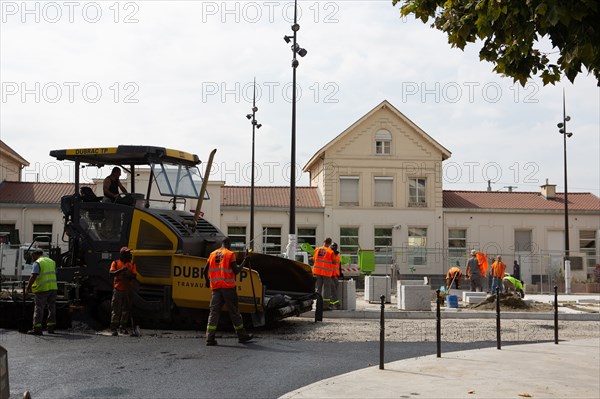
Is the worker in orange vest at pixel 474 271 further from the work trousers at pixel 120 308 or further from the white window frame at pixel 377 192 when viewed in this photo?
the work trousers at pixel 120 308

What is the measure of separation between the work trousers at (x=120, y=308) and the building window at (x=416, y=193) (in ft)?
105

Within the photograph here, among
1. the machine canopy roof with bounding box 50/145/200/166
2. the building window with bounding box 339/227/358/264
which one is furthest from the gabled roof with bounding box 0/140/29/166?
the machine canopy roof with bounding box 50/145/200/166

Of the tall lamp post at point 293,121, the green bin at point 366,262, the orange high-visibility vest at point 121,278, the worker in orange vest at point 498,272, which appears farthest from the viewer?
the green bin at point 366,262

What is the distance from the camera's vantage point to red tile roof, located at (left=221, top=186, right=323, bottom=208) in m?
43.3

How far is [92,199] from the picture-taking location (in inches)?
557

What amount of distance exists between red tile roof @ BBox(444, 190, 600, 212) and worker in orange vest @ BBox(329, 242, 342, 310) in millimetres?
27454

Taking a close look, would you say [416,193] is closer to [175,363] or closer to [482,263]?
[482,263]

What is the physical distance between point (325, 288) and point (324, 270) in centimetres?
53

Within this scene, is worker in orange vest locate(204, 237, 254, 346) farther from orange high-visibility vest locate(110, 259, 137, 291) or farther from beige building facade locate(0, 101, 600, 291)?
beige building facade locate(0, 101, 600, 291)

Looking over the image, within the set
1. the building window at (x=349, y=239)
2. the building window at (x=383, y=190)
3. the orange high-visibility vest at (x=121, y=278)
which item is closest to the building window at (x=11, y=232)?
the building window at (x=349, y=239)

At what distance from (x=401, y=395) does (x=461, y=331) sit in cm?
716

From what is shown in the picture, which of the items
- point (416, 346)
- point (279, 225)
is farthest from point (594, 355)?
point (279, 225)

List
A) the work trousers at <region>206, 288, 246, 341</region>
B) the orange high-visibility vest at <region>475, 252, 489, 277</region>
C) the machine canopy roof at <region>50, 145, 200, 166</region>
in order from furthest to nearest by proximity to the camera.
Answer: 1. the orange high-visibility vest at <region>475, 252, 489, 277</region>
2. the machine canopy roof at <region>50, 145, 200, 166</region>
3. the work trousers at <region>206, 288, 246, 341</region>

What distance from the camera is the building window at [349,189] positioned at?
43.2 meters
